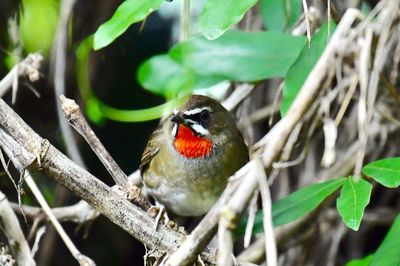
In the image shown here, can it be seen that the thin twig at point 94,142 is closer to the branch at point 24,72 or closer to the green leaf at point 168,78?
the branch at point 24,72

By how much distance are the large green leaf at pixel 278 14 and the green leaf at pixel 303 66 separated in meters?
0.56

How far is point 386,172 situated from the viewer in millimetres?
2074

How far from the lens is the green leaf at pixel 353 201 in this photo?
6.25 feet

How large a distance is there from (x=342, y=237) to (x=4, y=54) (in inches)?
60.8

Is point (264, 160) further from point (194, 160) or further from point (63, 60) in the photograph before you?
point (63, 60)

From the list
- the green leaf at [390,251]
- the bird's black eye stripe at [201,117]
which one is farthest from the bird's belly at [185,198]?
the green leaf at [390,251]

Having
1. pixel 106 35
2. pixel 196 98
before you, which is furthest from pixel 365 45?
pixel 196 98

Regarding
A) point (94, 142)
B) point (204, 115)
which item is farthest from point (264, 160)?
point (204, 115)

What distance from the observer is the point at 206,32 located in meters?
1.96

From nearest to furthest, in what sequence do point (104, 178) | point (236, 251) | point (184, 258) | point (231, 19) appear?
1. point (184, 258)
2. point (231, 19)
3. point (236, 251)
4. point (104, 178)

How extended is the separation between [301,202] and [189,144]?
0.78 m

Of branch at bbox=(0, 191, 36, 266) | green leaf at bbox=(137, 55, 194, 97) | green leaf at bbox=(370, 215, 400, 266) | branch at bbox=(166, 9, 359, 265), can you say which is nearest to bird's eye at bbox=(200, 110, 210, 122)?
green leaf at bbox=(137, 55, 194, 97)

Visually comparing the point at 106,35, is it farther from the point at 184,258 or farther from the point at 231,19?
the point at 184,258

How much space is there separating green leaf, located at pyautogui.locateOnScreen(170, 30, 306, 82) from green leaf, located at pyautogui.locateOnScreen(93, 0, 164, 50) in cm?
72
